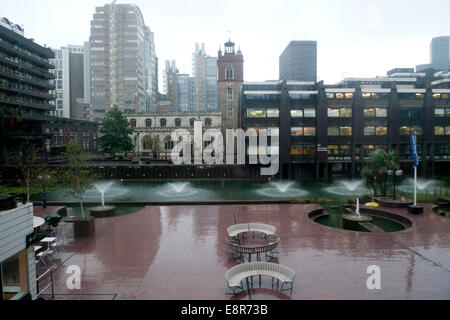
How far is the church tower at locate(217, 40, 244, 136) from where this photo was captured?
79500mm

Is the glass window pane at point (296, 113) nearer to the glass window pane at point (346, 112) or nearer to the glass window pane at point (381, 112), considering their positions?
the glass window pane at point (346, 112)

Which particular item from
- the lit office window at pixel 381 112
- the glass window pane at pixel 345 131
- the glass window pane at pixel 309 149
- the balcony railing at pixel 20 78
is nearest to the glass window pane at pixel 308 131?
the glass window pane at pixel 309 149

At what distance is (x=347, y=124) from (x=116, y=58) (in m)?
98.4

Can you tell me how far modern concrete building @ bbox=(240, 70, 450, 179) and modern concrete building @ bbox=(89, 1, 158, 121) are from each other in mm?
79100

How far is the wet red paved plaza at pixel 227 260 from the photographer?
10242 millimetres

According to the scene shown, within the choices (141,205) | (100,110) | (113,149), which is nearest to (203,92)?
(100,110)

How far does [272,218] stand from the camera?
20.7 meters

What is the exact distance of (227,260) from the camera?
516 inches

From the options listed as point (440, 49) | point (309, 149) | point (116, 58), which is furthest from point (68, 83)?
point (440, 49)

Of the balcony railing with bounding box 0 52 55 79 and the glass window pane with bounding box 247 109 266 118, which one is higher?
the balcony railing with bounding box 0 52 55 79

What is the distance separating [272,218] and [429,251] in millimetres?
9124

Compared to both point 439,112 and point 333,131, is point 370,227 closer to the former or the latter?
point 333,131

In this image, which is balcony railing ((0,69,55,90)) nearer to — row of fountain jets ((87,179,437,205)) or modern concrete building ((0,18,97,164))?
modern concrete building ((0,18,97,164))

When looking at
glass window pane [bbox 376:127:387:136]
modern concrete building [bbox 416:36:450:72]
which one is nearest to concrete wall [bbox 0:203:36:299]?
modern concrete building [bbox 416:36:450:72]
